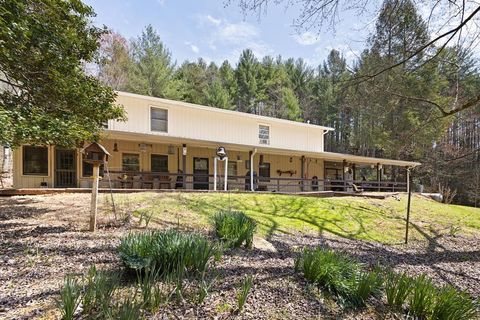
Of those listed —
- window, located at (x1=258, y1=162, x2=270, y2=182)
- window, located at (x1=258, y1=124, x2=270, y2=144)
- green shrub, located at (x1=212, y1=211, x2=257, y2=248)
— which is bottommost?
green shrub, located at (x1=212, y1=211, x2=257, y2=248)

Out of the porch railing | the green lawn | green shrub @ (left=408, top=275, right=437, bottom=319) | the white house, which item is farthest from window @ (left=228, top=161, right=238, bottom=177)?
green shrub @ (left=408, top=275, right=437, bottom=319)

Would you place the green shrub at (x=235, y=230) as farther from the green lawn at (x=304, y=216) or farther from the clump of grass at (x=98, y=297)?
the clump of grass at (x=98, y=297)

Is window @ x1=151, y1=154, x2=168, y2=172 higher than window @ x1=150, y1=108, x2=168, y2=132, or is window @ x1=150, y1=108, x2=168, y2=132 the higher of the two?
window @ x1=150, y1=108, x2=168, y2=132

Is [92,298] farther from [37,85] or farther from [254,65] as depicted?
[254,65]

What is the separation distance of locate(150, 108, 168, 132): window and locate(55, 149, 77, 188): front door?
3953mm

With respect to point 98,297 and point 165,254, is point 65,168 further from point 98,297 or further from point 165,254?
point 98,297

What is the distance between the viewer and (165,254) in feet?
12.1

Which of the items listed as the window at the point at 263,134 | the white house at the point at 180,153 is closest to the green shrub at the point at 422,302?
the white house at the point at 180,153

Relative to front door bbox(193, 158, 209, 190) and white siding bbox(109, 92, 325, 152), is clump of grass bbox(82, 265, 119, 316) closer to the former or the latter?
white siding bbox(109, 92, 325, 152)

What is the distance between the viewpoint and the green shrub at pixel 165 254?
3533 millimetres

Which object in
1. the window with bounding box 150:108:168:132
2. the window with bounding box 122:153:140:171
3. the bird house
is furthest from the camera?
the window with bounding box 150:108:168:132

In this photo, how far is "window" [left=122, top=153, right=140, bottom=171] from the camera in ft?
48.2

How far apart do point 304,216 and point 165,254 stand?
7221 mm

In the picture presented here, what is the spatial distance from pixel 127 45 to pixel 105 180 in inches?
757
